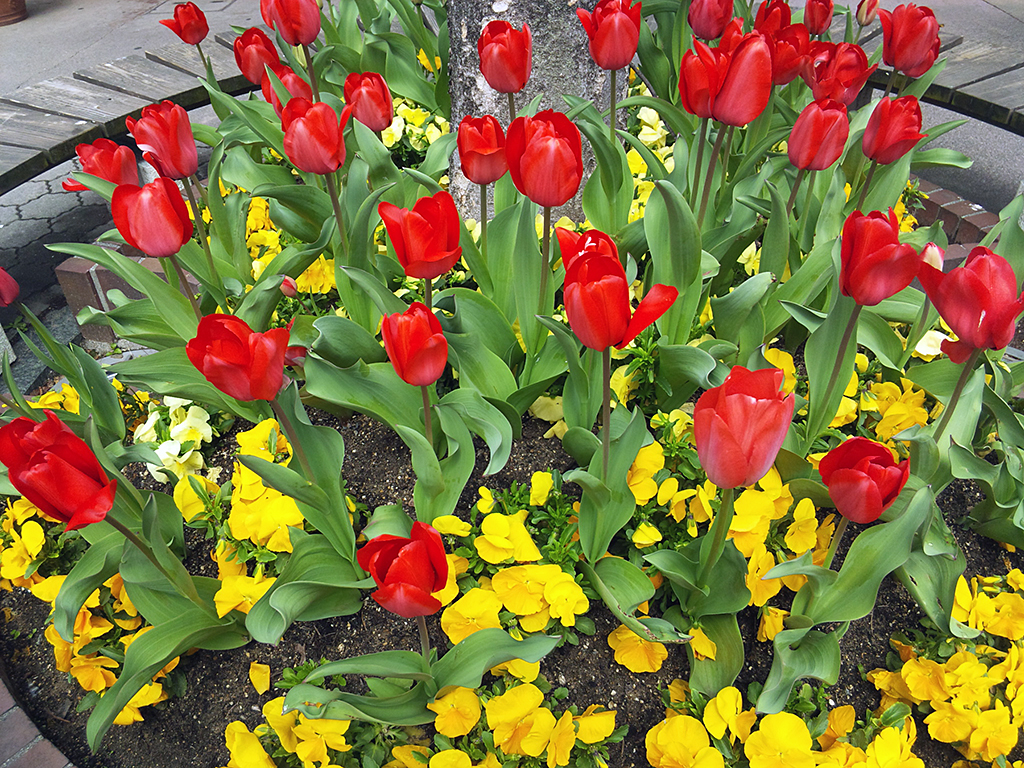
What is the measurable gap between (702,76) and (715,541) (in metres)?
0.87

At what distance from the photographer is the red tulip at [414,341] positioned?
1080 mm

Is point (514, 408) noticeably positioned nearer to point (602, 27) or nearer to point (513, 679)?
point (513, 679)

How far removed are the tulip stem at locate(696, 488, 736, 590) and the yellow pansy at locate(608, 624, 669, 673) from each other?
0.47ft

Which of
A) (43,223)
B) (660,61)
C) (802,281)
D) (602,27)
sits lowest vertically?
(43,223)

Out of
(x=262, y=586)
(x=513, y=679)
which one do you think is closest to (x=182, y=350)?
(x=262, y=586)

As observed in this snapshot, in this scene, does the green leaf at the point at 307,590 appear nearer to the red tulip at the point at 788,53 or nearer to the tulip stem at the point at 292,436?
the tulip stem at the point at 292,436

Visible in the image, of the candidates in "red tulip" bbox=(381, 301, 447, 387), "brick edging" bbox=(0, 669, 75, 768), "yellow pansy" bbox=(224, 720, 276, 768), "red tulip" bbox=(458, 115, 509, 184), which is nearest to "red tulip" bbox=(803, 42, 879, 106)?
"red tulip" bbox=(458, 115, 509, 184)

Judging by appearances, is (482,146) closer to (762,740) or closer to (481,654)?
(481,654)

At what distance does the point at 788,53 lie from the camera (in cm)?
165

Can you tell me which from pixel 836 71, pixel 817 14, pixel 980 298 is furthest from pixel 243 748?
pixel 817 14

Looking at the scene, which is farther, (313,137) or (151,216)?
(313,137)

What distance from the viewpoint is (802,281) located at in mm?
1748

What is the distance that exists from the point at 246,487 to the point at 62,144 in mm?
2108

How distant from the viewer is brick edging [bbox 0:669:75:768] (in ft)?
4.27
